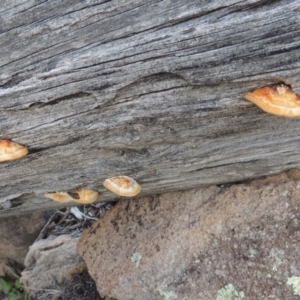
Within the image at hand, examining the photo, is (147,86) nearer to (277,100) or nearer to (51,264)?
(277,100)

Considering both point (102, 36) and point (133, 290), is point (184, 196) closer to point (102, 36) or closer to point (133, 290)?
point (133, 290)

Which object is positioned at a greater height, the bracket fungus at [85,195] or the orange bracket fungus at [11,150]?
the orange bracket fungus at [11,150]

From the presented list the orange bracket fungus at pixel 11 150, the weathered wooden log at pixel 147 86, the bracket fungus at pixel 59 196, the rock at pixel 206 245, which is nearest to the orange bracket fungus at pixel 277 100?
the weathered wooden log at pixel 147 86

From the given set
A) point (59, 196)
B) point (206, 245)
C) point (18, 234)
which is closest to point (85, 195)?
point (59, 196)

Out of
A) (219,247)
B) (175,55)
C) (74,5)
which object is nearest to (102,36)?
(74,5)

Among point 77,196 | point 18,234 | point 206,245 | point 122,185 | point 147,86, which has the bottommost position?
point 18,234

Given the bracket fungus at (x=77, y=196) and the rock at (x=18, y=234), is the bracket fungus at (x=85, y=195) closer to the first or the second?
the bracket fungus at (x=77, y=196)
